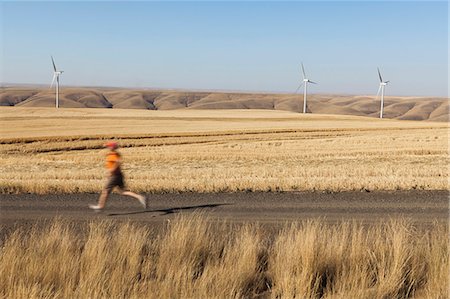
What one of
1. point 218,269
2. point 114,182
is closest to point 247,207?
point 114,182

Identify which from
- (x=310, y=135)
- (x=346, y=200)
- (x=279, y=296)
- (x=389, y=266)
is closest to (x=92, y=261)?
(x=279, y=296)

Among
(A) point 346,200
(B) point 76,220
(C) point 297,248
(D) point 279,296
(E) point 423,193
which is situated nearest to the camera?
(D) point 279,296

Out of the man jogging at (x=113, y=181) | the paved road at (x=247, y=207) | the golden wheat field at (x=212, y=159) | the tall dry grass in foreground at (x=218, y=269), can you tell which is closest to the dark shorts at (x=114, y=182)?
the man jogging at (x=113, y=181)

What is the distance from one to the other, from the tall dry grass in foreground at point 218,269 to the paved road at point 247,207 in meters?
3.45

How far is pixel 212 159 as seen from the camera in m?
32.9

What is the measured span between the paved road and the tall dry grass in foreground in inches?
136

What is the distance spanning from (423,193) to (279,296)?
10.2m

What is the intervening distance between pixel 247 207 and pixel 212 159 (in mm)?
20066

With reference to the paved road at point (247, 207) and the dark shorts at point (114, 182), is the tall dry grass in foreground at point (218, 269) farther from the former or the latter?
the dark shorts at point (114, 182)

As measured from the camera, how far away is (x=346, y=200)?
13984mm

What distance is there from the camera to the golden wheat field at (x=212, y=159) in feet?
54.0

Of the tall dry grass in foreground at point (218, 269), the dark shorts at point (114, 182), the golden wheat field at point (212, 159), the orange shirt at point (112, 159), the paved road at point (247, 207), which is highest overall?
the orange shirt at point (112, 159)

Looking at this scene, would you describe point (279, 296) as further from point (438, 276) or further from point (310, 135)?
point (310, 135)

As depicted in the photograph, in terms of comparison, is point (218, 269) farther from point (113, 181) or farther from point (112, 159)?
point (112, 159)
